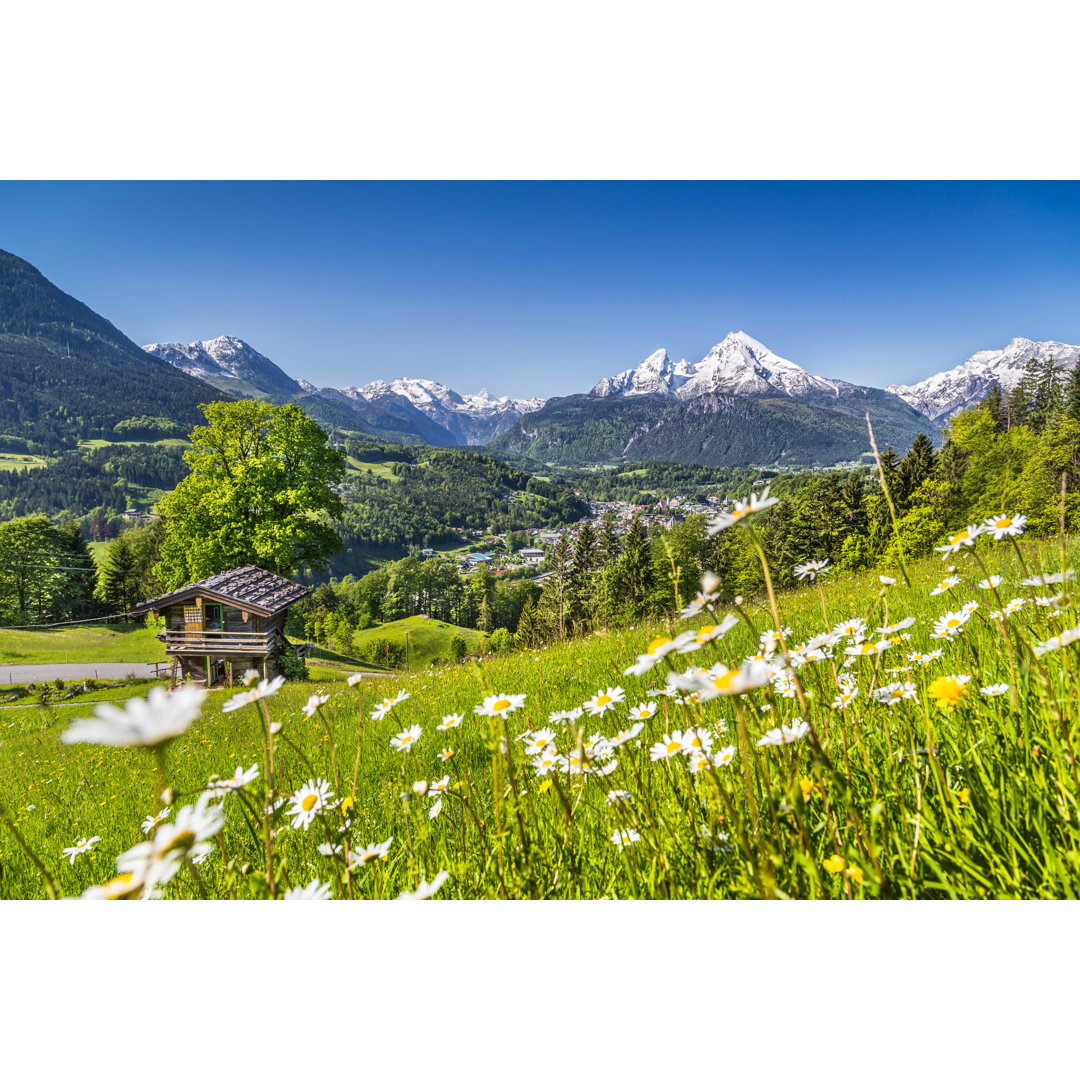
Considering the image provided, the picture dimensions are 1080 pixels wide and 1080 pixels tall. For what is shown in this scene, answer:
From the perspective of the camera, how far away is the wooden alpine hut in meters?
14.5

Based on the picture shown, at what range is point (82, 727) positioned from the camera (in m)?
0.52

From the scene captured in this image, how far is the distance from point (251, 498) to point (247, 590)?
10.7 feet

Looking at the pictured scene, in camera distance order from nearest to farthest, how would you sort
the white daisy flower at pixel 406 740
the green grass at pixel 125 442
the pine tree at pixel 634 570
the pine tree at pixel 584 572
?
the white daisy flower at pixel 406 740 < the pine tree at pixel 634 570 < the pine tree at pixel 584 572 < the green grass at pixel 125 442

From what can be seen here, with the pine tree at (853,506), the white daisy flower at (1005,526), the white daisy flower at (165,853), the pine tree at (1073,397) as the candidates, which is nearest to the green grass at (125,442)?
the pine tree at (853,506)

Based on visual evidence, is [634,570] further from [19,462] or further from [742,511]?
[19,462]

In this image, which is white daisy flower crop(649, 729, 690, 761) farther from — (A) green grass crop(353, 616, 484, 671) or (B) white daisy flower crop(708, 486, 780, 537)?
(A) green grass crop(353, 616, 484, 671)

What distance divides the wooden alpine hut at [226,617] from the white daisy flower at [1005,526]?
15.1 metres

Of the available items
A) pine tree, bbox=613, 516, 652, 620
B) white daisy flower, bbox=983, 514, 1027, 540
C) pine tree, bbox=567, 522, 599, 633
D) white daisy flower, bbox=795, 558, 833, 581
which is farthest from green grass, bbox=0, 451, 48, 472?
white daisy flower, bbox=983, 514, 1027, 540

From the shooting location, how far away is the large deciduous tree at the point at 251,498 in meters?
16.2

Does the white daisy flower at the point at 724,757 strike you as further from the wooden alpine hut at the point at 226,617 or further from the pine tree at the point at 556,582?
the pine tree at the point at 556,582

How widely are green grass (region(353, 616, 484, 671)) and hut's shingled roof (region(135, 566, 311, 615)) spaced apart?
109 ft

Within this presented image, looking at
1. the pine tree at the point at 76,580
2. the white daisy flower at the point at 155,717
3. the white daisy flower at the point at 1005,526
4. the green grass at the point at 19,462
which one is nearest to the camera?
the white daisy flower at the point at 155,717

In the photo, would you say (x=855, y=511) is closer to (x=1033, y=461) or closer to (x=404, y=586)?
(x=1033, y=461)

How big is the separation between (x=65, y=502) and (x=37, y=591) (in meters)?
89.0
